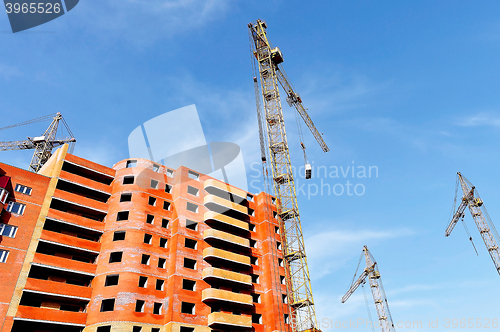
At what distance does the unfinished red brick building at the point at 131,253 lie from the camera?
46.0m

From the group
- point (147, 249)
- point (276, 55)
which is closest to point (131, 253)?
point (147, 249)

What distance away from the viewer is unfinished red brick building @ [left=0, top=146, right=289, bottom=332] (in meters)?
46.0

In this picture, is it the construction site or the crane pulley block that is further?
the crane pulley block

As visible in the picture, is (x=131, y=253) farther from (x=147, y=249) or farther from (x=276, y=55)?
(x=276, y=55)

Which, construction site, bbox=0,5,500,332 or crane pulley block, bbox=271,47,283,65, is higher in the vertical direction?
crane pulley block, bbox=271,47,283,65

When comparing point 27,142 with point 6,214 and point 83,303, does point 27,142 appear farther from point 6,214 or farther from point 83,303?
point 83,303

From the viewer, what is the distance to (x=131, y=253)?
51250 mm

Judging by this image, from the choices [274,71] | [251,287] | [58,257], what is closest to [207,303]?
[251,287]

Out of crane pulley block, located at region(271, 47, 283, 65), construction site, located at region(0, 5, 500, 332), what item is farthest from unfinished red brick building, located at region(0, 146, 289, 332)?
crane pulley block, located at region(271, 47, 283, 65)

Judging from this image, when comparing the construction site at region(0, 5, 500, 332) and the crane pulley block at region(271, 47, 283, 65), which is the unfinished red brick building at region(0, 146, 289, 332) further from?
the crane pulley block at region(271, 47, 283, 65)

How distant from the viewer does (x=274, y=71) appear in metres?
75.6

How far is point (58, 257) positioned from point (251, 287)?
30.0 m

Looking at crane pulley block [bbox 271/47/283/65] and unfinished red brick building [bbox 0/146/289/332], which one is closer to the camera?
unfinished red brick building [bbox 0/146/289/332]

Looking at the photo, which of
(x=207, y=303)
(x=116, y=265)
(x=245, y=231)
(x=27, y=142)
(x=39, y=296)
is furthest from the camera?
(x=27, y=142)
